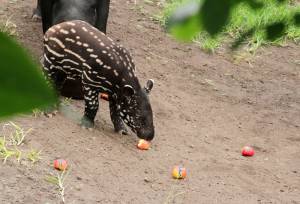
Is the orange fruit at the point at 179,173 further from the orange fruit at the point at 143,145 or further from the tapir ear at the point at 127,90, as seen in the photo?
the tapir ear at the point at 127,90

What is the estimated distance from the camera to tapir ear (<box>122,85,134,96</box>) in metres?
4.77

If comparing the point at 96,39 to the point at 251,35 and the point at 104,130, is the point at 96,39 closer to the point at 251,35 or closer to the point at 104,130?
the point at 104,130

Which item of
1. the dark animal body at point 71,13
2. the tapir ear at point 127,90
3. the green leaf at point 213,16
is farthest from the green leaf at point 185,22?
the dark animal body at point 71,13

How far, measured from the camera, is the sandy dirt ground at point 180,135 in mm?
4047

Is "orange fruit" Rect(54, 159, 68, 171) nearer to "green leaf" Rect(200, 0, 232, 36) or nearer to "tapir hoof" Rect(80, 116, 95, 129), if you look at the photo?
"tapir hoof" Rect(80, 116, 95, 129)

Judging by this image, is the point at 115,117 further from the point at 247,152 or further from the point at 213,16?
the point at 213,16

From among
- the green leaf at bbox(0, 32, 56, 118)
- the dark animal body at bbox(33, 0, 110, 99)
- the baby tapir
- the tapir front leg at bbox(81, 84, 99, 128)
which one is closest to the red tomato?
the baby tapir

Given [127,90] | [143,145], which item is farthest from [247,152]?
[127,90]

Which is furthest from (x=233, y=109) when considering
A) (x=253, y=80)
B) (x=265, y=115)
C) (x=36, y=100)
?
(x=36, y=100)

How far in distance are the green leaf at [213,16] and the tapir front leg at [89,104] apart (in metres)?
4.30

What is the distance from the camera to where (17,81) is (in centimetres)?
26

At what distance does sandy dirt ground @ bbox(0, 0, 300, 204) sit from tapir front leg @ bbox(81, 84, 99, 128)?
0.26 feet

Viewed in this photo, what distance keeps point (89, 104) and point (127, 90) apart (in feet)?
0.91

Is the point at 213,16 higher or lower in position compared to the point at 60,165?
higher
